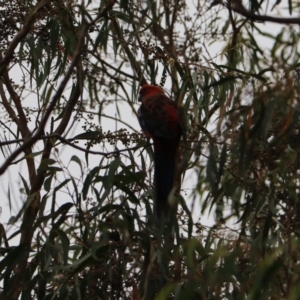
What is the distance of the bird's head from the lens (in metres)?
3.77

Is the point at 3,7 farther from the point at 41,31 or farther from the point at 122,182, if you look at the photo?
the point at 122,182

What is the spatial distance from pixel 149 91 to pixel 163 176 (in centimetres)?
64

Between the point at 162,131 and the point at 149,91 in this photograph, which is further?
the point at 149,91

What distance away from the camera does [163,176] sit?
3.29 m

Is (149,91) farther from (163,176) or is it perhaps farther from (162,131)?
(163,176)

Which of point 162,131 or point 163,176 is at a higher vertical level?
point 162,131

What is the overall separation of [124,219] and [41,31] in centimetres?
89

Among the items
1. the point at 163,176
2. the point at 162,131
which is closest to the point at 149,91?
the point at 162,131

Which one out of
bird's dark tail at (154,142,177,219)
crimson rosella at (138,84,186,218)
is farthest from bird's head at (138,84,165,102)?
bird's dark tail at (154,142,177,219)

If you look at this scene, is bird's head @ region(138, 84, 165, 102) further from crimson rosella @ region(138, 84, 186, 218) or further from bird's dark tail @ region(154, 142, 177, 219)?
bird's dark tail @ region(154, 142, 177, 219)

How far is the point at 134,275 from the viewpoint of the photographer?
2.78 m

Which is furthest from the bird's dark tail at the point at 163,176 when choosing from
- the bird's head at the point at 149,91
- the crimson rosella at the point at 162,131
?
the bird's head at the point at 149,91

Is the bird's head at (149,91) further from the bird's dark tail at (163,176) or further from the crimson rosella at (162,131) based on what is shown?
the bird's dark tail at (163,176)

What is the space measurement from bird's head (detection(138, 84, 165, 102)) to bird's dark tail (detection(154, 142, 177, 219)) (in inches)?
14.0
